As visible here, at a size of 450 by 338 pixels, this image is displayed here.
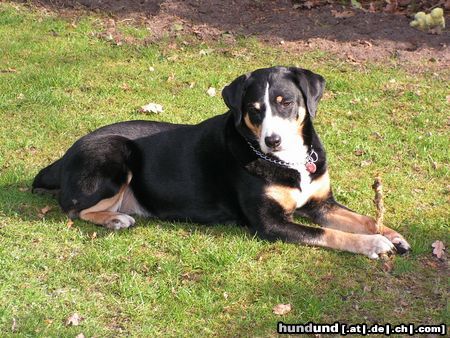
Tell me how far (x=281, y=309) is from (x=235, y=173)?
136 cm

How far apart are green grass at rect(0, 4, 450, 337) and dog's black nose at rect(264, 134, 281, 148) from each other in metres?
0.78

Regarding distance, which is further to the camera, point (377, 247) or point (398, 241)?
point (398, 241)

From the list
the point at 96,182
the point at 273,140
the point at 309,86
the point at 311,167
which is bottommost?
the point at 96,182

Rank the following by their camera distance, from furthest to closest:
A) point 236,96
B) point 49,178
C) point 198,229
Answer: point 49,178 < point 198,229 < point 236,96

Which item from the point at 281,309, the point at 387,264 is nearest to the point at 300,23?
the point at 387,264

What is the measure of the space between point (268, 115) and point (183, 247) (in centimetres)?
121

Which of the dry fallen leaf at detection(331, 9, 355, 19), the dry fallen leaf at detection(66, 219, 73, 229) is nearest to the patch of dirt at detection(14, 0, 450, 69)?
the dry fallen leaf at detection(331, 9, 355, 19)

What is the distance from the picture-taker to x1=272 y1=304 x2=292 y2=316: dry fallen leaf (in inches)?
178

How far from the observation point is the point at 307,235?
5.25m

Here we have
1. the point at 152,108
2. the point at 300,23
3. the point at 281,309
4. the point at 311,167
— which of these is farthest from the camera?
the point at 300,23

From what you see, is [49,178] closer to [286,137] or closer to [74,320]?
[74,320]

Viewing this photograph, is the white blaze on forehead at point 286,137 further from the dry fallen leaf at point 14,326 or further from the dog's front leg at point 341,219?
the dry fallen leaf at point 14,326

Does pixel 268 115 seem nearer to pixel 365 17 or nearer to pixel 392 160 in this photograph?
pixel 392 160

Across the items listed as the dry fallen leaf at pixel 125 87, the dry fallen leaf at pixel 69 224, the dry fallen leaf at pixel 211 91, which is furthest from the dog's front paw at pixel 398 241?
the dry fallen leaf at pixel 125 87
